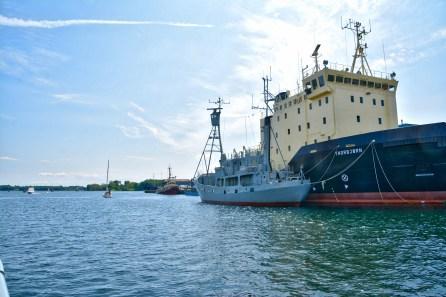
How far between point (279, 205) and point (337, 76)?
15229mm

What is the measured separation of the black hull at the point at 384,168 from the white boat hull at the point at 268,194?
6.35ft

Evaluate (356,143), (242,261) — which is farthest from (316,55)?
(242,261)

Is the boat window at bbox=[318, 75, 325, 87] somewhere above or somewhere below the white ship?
above

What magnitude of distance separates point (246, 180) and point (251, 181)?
1581mm

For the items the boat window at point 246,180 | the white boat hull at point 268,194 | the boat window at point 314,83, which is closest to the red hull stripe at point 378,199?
the white boat hull at point 268,194

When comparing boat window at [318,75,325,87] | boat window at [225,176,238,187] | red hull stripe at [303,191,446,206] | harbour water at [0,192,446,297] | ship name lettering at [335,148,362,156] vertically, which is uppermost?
boat window at [318,75,325,87]

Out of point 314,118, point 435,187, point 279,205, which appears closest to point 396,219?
point 435,187

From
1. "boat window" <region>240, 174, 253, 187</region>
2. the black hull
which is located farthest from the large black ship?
"boat window" <region>240, 174, 253, 187</region>

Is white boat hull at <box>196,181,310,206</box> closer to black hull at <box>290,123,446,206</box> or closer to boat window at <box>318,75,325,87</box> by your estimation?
black hull at <box>290,123,446,206</box>

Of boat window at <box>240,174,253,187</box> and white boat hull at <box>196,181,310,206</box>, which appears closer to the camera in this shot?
white boat hull at <box>196,181,310,206</box>

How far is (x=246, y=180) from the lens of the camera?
39.6 meters

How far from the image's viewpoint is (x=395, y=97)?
35.7 metres

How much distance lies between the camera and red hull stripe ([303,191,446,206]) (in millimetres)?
23344

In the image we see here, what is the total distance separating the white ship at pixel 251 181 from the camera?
32.0m
